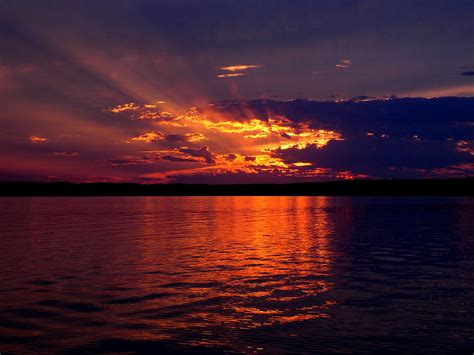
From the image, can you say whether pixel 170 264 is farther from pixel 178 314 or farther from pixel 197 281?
pixel 178 314

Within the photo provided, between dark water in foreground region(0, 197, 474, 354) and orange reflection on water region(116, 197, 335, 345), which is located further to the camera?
orange reflection on water region(116, 197, 335, 345)

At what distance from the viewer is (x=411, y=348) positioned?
1599 cm

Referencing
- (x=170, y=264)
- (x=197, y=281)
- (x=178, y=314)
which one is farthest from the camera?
(x=170, y=264)

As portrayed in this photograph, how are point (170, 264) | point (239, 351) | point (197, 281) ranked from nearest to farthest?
point (239, 351) < point (197, 281) < point (170, 264)

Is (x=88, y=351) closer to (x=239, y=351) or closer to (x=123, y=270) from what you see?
(x=239, y=351)

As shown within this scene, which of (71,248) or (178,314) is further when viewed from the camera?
(71,248)

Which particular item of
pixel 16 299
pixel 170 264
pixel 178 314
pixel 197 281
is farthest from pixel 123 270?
pixel 178 314

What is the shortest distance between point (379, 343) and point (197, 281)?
12951 millimetres

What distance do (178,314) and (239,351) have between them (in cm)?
508

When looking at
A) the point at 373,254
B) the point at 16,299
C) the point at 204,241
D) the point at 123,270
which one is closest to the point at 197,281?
the point at 123,270

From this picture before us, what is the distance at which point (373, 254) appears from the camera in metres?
39.7

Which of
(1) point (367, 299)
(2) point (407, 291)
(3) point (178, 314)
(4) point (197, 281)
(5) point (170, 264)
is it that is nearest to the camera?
(3) point (178, 314)

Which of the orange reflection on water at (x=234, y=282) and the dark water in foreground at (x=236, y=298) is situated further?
the orange reflection on water at (x=234, y=282)

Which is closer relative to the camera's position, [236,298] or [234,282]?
[236,298]
